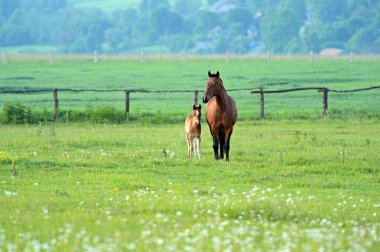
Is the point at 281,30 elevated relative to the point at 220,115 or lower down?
elevated

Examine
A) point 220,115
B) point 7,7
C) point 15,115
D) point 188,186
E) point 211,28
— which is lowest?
point 188,186

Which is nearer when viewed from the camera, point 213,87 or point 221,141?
point 213,87

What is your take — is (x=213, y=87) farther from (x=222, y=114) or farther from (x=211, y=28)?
(x=211, y=28)

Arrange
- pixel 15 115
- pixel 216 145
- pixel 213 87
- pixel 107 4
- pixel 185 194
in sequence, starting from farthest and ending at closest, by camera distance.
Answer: pixel 107 4, pixel 15 115, pixel 216 145, pixel 213 87, pixel 185 194

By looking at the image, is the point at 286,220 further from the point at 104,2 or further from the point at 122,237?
the point at 104,2

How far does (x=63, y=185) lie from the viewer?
17.0 meters

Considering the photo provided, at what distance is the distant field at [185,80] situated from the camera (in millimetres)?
45031

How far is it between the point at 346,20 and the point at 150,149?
115158 millimetres

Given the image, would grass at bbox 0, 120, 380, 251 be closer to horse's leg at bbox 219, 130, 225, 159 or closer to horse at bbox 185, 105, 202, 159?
horse's leg at bbox 219, 130, 225, 159

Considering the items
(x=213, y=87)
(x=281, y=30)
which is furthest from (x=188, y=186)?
(x=281, y=30)

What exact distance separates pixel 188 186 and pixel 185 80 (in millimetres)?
50227

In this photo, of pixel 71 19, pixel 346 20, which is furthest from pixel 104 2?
pixel 346 20

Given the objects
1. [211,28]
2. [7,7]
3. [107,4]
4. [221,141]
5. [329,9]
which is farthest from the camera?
[107,4]

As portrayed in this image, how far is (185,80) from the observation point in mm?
67125
